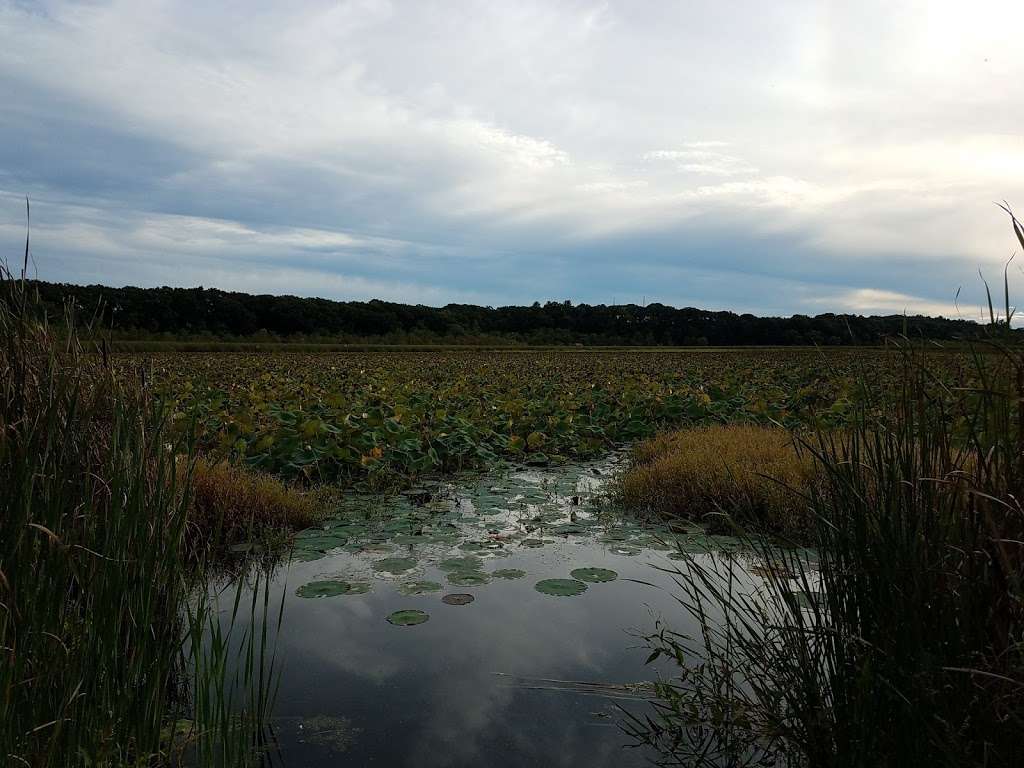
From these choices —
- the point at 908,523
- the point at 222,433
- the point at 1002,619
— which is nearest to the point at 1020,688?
the point at 1002,619

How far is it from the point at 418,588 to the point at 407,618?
1.26 feet

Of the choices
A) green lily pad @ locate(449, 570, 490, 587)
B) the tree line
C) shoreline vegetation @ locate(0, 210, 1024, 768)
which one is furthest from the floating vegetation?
the tree line

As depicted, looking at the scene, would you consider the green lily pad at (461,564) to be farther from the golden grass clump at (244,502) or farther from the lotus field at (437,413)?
the lotus field at (437,413)

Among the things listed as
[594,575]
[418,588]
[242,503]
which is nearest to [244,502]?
[242,503]

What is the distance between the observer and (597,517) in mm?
5020

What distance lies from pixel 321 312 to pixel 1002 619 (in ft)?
115

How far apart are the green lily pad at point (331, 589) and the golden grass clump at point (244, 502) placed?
29.1 inches

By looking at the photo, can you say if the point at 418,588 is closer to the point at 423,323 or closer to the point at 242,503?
the point at 242,503

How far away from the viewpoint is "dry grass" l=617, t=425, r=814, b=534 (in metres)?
4.51

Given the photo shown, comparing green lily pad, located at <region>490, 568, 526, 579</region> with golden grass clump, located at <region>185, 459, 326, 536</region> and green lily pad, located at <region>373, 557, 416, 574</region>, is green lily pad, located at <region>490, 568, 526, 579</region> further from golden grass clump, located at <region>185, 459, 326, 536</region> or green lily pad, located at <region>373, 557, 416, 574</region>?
golden grass clump, located at <region>185, 459, 326, 536</region>

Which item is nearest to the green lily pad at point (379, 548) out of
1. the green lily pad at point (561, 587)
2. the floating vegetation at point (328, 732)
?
the green lily pad at point (561, 587)

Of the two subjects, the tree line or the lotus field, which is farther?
the tree line

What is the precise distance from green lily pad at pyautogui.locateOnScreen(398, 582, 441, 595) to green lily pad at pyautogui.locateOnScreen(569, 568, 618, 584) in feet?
2.35

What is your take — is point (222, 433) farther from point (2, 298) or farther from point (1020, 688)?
point (1020, 688)
